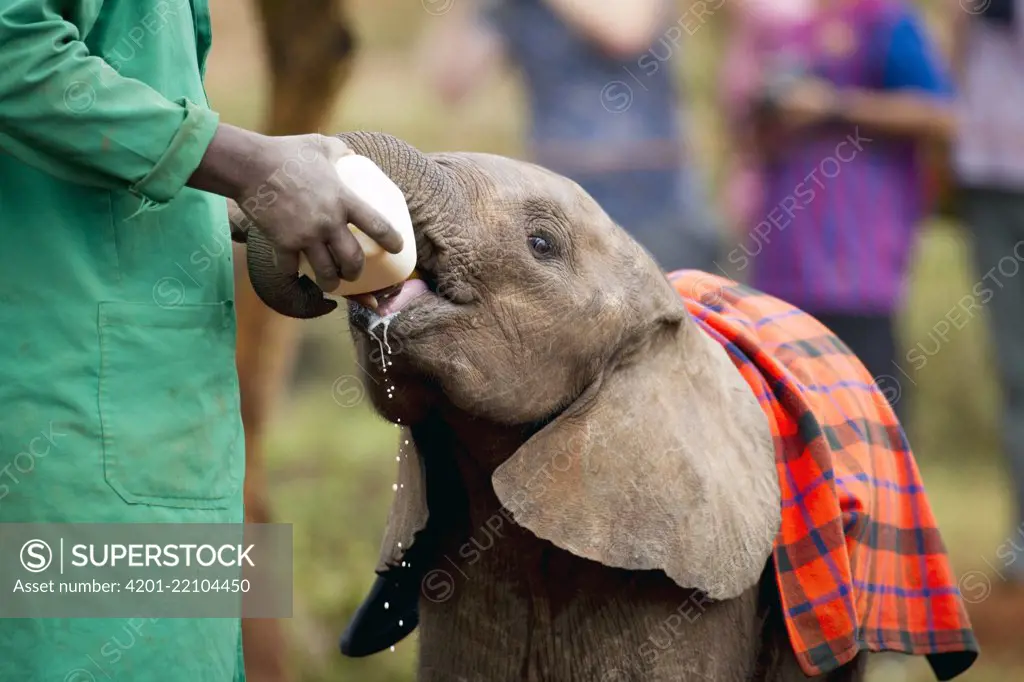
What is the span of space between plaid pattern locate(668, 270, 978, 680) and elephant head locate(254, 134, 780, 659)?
0.29 ft

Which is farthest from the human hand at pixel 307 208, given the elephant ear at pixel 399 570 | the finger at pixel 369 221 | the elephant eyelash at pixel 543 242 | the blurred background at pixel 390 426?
the blurred background at pixel 390 426

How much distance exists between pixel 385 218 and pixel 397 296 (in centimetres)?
20

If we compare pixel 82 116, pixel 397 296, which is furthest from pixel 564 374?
pixel 82 116

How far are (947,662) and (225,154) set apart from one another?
5.94 feet

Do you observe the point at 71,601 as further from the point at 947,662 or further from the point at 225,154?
the point at 947,662

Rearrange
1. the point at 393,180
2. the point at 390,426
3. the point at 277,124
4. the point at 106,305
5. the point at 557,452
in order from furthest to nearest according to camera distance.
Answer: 1. the point at 390,426
2. the point at 277,124
3. the point at 557,452
4. the point at 393,180
5. the point at 106,305

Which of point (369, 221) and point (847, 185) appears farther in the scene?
point (847, 185)

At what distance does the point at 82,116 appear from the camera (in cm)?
238

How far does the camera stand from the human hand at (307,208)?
2428 millimetres

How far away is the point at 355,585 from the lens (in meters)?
5.71

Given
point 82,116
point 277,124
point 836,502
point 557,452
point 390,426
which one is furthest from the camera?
point 390,426

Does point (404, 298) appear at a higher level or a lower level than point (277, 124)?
higher

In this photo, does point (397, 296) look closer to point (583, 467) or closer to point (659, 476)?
point (583, 467)

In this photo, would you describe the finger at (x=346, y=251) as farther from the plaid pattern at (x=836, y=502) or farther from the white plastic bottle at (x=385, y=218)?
the plaid pattern at (x=836, y=502)
